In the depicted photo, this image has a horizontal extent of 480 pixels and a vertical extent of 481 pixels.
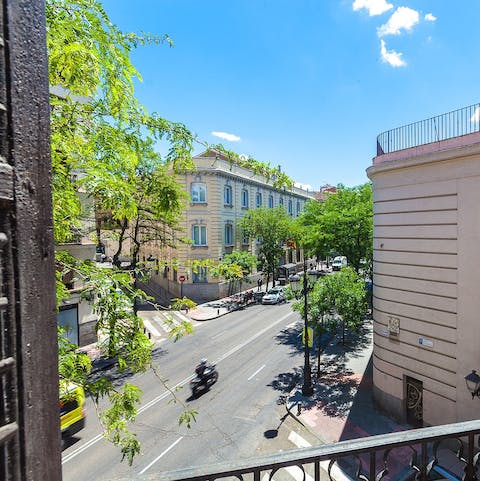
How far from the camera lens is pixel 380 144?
40.2 ft

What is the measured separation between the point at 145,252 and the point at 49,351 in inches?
1395

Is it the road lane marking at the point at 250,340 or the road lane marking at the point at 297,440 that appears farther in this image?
the road lane marking at the point at 250,340

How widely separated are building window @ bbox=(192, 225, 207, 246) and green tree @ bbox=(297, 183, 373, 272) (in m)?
12.1

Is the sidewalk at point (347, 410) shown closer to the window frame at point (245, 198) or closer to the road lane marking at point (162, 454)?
the road lane marking at point (162, 454)

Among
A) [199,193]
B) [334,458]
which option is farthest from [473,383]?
[199,193]

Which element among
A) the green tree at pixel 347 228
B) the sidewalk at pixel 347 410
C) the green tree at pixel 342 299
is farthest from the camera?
the green tree at pixel 347 228

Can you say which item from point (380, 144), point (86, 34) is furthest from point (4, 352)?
point (380, 144)

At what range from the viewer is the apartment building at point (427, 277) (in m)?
9.68

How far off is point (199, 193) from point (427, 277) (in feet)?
81.5

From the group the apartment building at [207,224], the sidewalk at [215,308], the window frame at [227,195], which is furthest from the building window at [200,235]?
the sidewalk at [215,308]

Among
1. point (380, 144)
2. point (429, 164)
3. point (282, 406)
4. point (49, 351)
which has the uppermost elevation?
point (380, 144)

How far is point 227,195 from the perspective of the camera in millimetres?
34812

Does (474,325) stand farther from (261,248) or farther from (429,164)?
(261,248)

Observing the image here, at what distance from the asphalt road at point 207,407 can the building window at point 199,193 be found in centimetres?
1367
